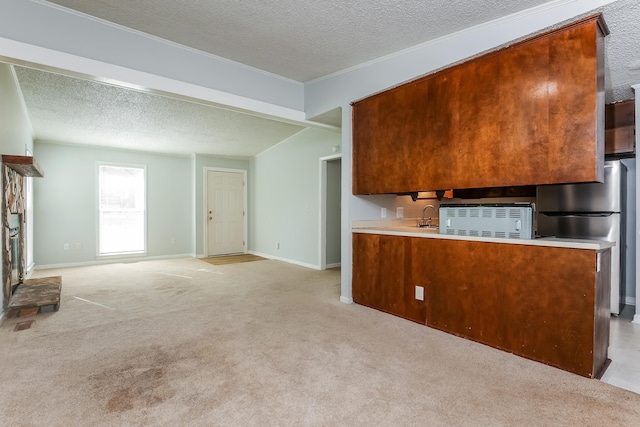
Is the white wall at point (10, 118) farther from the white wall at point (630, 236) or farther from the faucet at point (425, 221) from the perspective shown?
the white wall at point (630, 236)

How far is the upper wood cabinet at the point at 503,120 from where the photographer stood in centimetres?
201

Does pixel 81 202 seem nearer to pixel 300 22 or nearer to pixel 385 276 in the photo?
pixel 300 22

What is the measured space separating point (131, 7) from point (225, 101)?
3.71ft

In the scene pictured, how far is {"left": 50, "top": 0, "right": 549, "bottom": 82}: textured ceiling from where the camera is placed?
7.69 feet

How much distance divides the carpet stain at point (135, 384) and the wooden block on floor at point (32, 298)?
1.70m

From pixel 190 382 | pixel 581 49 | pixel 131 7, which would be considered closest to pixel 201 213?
pixel 131 7

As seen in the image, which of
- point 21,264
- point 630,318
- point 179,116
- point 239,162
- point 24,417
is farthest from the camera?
point 239,162

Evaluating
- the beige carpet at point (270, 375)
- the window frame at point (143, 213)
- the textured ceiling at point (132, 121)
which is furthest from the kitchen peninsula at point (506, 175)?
the window frame at point (143, 213)

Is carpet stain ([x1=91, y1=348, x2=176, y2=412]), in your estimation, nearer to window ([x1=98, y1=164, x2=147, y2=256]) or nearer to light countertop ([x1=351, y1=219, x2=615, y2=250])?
light countertop ([x1=351, y1=219, x2=615, y2=250])

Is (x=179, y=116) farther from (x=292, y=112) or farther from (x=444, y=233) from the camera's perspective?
(x=444, y=233)

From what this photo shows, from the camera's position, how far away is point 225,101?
11.2 ft

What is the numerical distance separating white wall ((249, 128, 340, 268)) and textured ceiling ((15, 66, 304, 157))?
0.39 meters

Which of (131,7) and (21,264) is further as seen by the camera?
(21,264)

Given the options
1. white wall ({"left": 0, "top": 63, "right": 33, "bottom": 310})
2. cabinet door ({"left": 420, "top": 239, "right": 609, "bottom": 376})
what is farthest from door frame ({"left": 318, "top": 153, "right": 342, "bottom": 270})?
white wall ({"left": 0, "top": 63, "right": 33, "bottom": 310})
